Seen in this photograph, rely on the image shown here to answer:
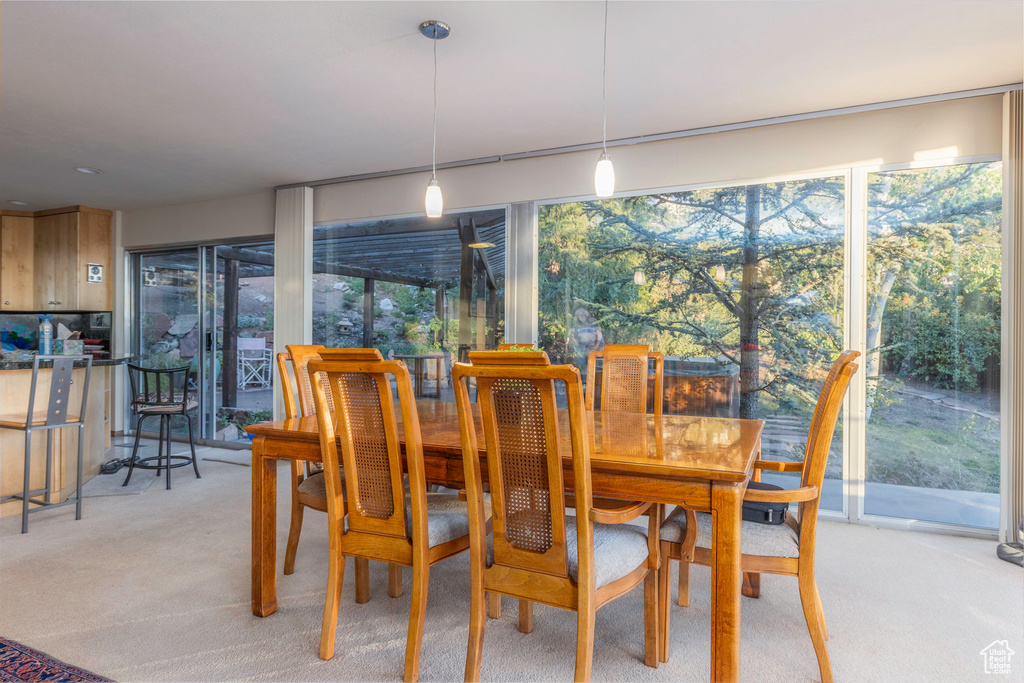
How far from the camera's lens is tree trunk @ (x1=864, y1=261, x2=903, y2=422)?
3.62 m

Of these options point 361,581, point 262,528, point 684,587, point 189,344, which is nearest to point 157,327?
point 189,344

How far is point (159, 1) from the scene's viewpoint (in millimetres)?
2469

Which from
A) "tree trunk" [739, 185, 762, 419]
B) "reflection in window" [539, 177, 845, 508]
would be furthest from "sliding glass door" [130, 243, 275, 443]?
"tree trunk" [739, 185, 762, 419]

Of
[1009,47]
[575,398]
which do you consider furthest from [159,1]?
[1009,47]

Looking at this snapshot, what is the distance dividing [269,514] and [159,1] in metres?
2.18

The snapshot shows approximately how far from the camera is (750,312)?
3.92m

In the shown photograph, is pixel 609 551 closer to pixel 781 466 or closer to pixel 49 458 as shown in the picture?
pixel 781 466

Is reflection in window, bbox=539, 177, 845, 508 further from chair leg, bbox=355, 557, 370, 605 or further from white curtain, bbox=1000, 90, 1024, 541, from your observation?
chair leg, bbox=355, 557, 370, 605

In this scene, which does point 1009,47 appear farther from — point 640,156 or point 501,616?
point 501,616

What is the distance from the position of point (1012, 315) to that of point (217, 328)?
6.57m

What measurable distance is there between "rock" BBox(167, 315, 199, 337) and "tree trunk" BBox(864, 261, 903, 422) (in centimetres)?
618

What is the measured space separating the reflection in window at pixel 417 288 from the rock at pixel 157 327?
2.10 meters

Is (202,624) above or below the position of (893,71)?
below

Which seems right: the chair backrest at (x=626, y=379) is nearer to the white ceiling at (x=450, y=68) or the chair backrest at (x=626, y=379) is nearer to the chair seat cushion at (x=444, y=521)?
the chair seat cushion at (x=444, y=521)
